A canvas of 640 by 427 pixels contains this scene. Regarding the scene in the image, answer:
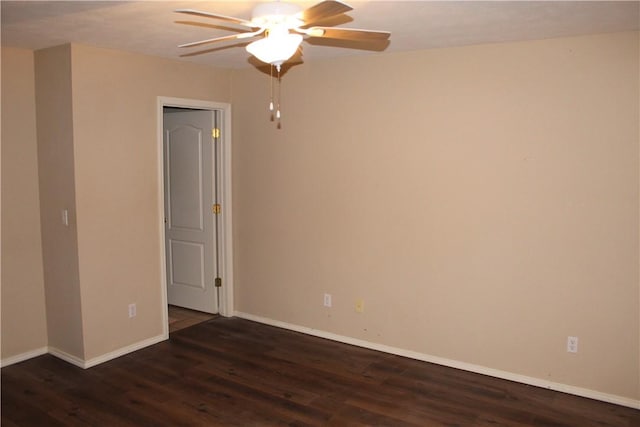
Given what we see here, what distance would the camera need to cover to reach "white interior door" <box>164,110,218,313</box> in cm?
484

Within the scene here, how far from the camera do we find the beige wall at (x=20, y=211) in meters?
3.69

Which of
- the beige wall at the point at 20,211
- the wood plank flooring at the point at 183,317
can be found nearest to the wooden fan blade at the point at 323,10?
the beige wall at the point at 20,211

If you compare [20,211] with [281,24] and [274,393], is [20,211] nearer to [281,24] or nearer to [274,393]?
[274,393]

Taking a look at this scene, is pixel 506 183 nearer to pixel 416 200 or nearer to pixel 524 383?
pixel 416 200

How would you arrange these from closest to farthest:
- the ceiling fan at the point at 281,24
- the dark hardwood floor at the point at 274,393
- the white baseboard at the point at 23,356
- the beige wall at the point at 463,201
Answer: the ceiling fan at the point at 281,24
the dark hardwood floor at the point at 274,393
the beige wall at the point at 463,201
the white baseboard at the point at 23,356

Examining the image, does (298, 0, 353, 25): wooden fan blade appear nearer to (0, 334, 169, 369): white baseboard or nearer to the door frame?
the door frame

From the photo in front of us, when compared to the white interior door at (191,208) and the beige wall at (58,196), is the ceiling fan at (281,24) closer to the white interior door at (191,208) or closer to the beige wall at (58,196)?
the beige wall at (58,196)

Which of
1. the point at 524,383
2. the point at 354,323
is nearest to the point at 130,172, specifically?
the point at 354,323

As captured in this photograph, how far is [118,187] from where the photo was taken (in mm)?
3887

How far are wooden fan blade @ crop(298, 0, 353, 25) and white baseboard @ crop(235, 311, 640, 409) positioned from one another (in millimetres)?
2742

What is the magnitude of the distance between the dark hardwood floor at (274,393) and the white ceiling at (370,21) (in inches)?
91.6

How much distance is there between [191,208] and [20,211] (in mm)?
1547

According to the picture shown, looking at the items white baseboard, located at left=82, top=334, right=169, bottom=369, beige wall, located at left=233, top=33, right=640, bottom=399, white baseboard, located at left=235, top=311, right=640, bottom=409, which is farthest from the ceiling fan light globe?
white baseboard, located at left=82, top=334, right=169, bottom=369

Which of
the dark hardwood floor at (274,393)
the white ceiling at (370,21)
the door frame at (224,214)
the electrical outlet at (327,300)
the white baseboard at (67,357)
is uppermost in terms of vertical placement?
the white ceiling at (370,21)
